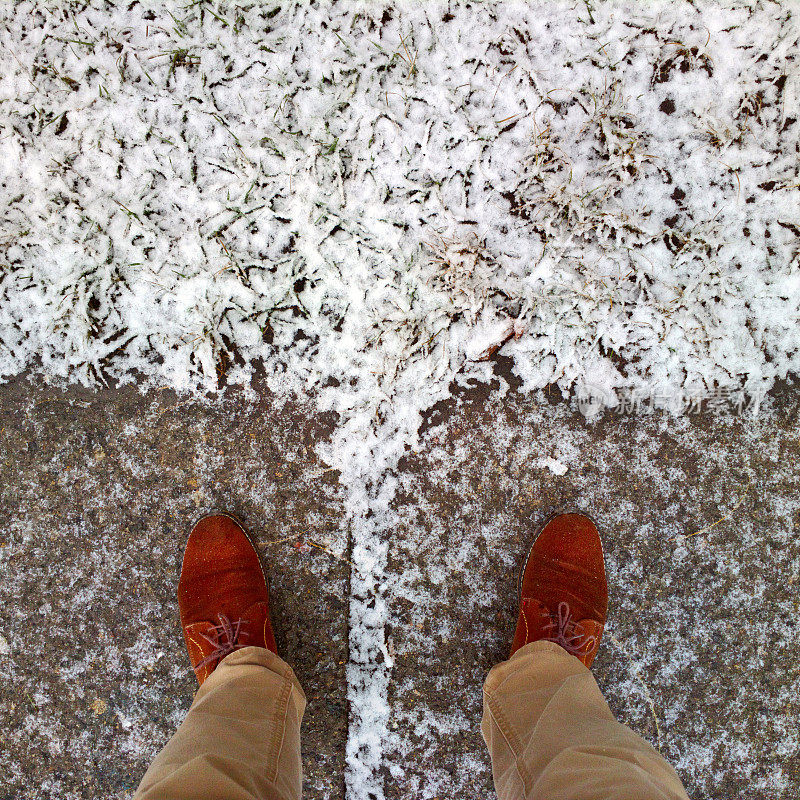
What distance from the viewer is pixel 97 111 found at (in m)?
1.45

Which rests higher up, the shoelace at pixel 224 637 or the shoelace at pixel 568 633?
the shoelace at pixel 224 637

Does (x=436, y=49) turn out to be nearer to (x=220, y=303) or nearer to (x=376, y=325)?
(x=376, y=325)

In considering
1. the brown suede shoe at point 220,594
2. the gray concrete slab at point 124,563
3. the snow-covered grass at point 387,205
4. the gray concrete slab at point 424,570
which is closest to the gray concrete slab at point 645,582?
the gray concrete slab at point 424,570

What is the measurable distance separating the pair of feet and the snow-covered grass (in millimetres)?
322

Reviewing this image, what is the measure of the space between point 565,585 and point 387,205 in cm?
120

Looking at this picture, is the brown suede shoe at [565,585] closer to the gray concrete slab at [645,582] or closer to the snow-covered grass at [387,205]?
the gray concrete slab at [645,582]

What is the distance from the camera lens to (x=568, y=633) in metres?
1.43

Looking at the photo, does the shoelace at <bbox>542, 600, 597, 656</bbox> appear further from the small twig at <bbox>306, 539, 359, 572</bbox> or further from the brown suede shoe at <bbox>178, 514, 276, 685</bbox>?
the brown suede shoe at <bbox>178, 514, 276, 685</bbox>

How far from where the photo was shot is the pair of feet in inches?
56.1

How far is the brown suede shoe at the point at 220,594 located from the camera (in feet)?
Answer: 4.67

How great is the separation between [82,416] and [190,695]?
875 mm

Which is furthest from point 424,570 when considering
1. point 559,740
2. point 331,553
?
point 559,740

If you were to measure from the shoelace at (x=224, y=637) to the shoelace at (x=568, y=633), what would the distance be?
2.83 feet

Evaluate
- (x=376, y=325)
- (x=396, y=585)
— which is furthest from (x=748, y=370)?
(x=396, y=585)
